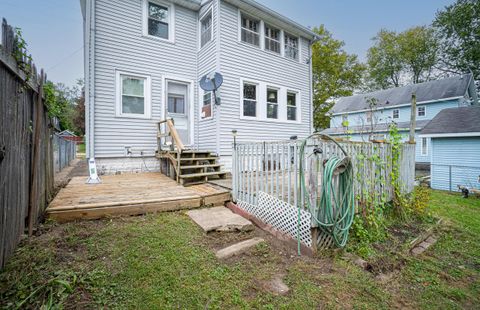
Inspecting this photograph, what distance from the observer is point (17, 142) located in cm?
Result: 228

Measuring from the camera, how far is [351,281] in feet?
7.47

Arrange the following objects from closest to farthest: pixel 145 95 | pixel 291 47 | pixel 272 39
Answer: pixel 145 95 → pixel 272 39 → pixel 291 47

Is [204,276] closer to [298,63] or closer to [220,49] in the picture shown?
[220,49]

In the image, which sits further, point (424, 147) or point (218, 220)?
point (424, 147)

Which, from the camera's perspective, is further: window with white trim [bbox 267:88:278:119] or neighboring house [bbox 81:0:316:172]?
window with white trim [bbox 267:88:278:119]

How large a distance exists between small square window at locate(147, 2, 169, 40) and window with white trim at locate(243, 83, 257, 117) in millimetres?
3122

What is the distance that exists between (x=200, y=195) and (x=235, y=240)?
1.38 metres

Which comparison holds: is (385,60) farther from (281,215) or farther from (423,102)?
(281,215)

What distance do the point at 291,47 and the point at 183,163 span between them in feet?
21.6

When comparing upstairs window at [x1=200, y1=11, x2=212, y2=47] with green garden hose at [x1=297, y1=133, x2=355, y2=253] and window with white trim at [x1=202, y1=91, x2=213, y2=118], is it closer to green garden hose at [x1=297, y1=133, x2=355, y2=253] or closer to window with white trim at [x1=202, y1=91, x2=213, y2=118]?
window with white trim at [x1=202, y1=91, x2=213, y2=118]

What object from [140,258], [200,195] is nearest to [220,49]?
[200,195]

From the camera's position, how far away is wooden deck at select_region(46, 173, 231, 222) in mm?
3301

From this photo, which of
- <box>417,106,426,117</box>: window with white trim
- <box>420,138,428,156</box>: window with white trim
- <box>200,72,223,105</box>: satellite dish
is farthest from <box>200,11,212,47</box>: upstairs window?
<box>417,106,426,117</box>: window with white trim

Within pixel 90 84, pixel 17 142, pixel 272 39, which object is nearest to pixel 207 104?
pixel 90 84
